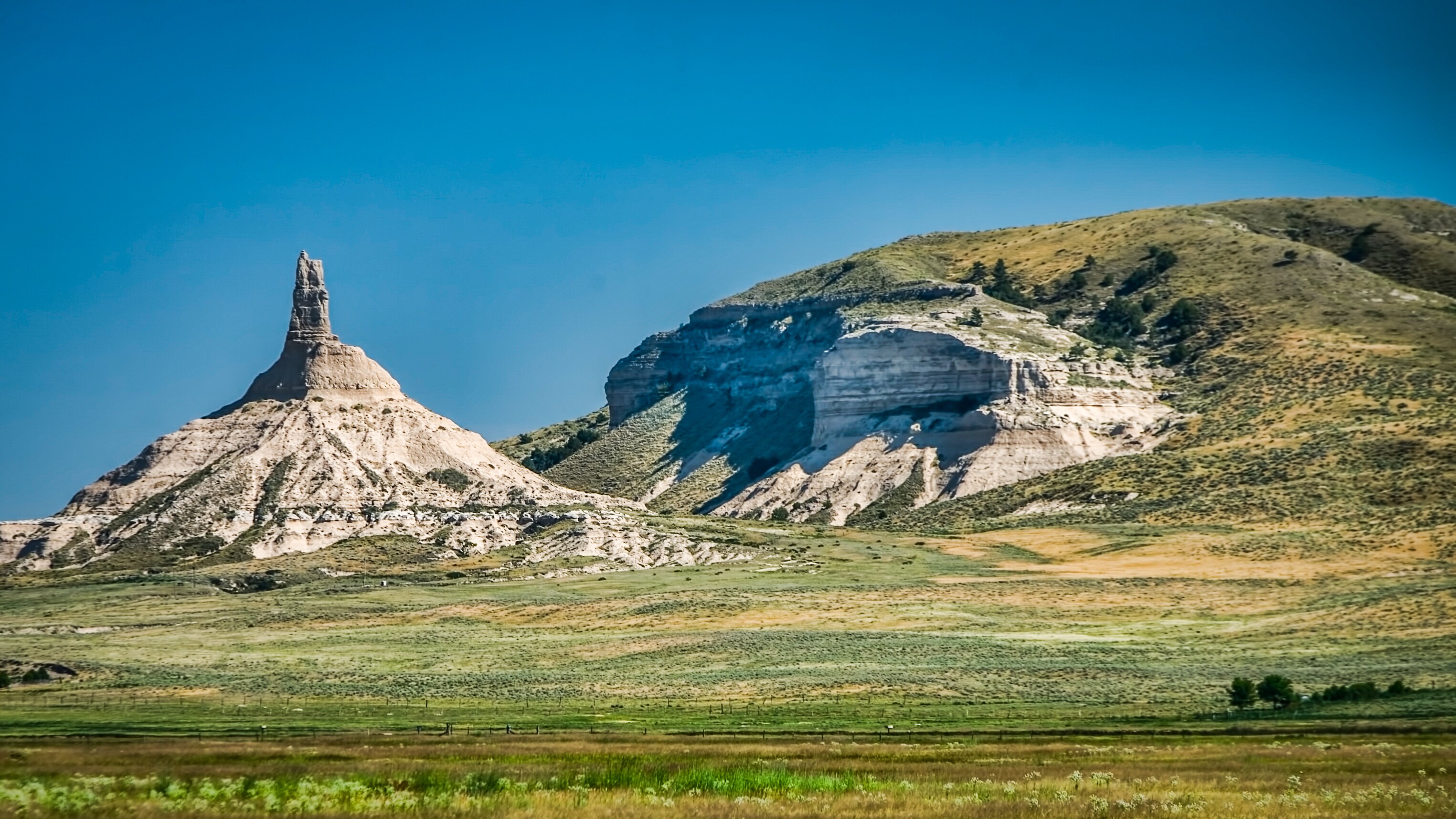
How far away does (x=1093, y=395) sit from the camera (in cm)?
15388

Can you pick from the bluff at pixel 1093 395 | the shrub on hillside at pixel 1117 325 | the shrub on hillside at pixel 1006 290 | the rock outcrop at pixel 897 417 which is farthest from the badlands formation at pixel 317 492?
the shrub on hillside at pixel 1006 290

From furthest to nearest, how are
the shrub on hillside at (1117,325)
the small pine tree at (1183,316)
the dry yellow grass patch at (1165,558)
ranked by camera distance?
the shrub on hillside at (1117,325)
the small pine tree at (1183,316)
the dry yellow grass patch at (1165,558)

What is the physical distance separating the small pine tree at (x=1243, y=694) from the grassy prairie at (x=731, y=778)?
34.1 feet

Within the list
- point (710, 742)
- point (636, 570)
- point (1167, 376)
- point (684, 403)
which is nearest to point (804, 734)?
point (710, 742)

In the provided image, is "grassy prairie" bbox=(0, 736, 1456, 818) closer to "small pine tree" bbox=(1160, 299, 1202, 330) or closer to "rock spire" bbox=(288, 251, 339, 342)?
"rock spire" bbox=(288, 251, 339, 342)

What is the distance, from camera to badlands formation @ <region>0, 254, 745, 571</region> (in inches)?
4924

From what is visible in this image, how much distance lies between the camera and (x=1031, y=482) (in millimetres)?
143000

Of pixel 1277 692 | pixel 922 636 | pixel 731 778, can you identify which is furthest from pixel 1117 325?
pixel 731 778

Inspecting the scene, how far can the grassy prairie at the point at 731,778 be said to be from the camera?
31891 millimetres

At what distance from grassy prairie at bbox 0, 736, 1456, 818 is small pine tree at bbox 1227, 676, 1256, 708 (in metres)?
10.4

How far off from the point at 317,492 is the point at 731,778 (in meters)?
98.2

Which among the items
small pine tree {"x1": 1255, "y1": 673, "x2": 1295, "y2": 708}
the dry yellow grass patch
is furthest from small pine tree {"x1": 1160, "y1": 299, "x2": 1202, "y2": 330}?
small pine tree {"x1": 1255, "y1": 673, "x2": 1295, "y2": 708}

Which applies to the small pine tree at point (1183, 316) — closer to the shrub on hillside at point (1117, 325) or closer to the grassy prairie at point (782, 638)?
the shrub on hillside at point (1117, 325)

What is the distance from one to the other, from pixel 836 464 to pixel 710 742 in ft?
367
